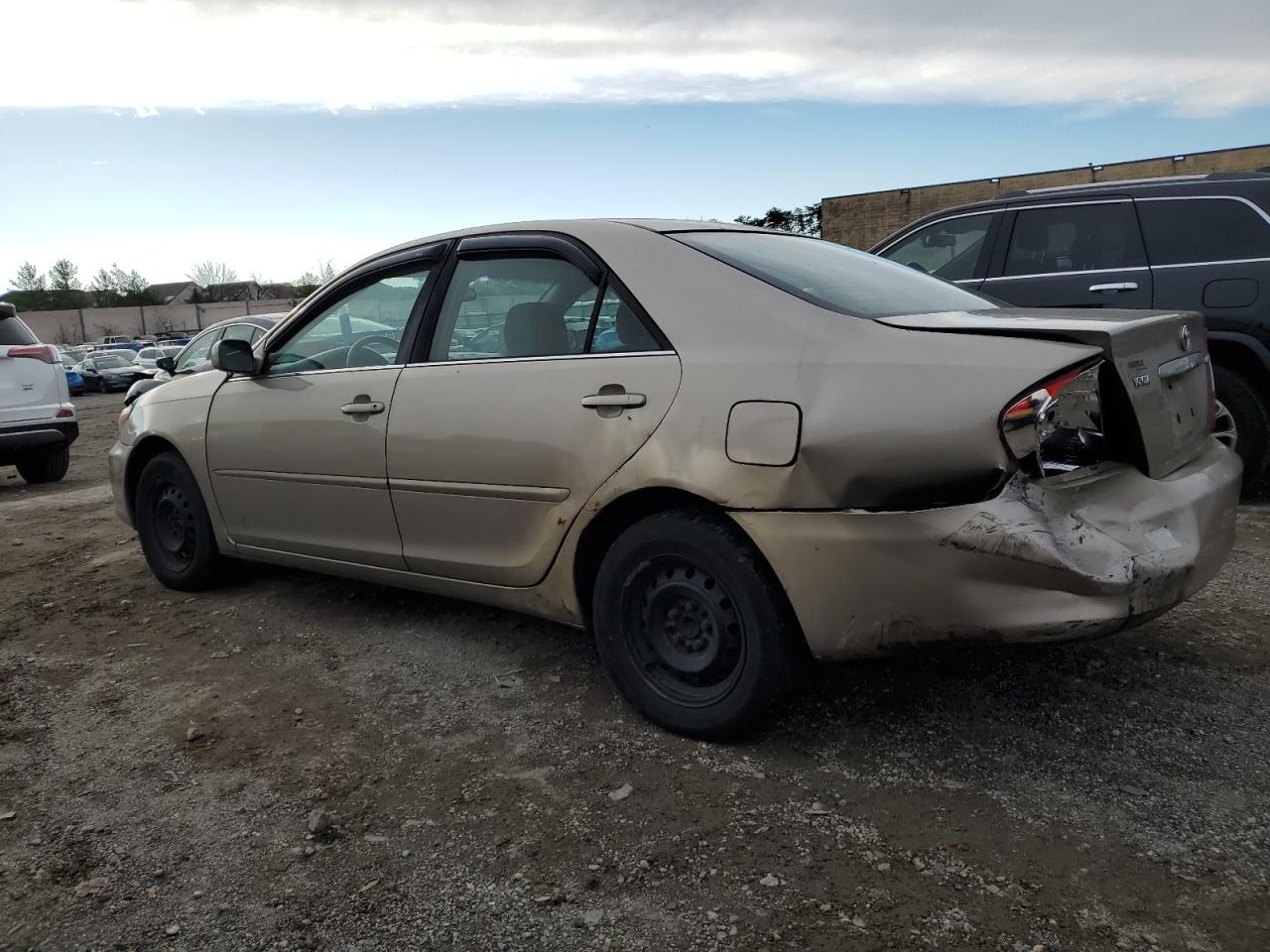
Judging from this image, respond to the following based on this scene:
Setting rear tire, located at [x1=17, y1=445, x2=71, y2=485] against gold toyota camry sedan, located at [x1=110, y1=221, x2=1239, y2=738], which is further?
rear tire, located at [x1=17, y1=445, x2=71, y2=485]

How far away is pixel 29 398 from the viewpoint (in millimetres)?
9406

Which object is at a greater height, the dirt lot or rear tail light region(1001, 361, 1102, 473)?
rear tail light region(1001, 361, 1102, 473)

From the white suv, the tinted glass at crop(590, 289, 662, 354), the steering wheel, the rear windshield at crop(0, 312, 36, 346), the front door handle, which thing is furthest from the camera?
the rear windshield at crop(0, 312, 36, 346)

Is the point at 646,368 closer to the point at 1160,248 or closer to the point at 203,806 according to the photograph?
the point at 203,806

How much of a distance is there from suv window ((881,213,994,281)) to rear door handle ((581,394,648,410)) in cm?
414

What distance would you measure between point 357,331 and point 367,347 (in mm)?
111

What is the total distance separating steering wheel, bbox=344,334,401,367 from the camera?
12.6 ft

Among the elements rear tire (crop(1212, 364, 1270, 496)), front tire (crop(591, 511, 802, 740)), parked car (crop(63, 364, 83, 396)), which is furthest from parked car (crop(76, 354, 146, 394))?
front tire (crop(591, 511, 802, 740))

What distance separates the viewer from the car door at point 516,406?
3029mm

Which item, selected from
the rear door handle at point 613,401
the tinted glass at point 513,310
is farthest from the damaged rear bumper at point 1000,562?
the tinted glass at point 513,310

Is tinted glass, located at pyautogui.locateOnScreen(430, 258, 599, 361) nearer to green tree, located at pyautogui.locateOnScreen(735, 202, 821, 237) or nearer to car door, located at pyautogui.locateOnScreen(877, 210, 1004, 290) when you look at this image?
car door, located at pyautogui.locateOnScreen(877, 210, 1004, 290)

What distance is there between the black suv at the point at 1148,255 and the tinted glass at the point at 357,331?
3401mm

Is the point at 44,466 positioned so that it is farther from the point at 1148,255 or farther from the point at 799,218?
the point at 799,218

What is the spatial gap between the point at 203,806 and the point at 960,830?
206 centimetres
